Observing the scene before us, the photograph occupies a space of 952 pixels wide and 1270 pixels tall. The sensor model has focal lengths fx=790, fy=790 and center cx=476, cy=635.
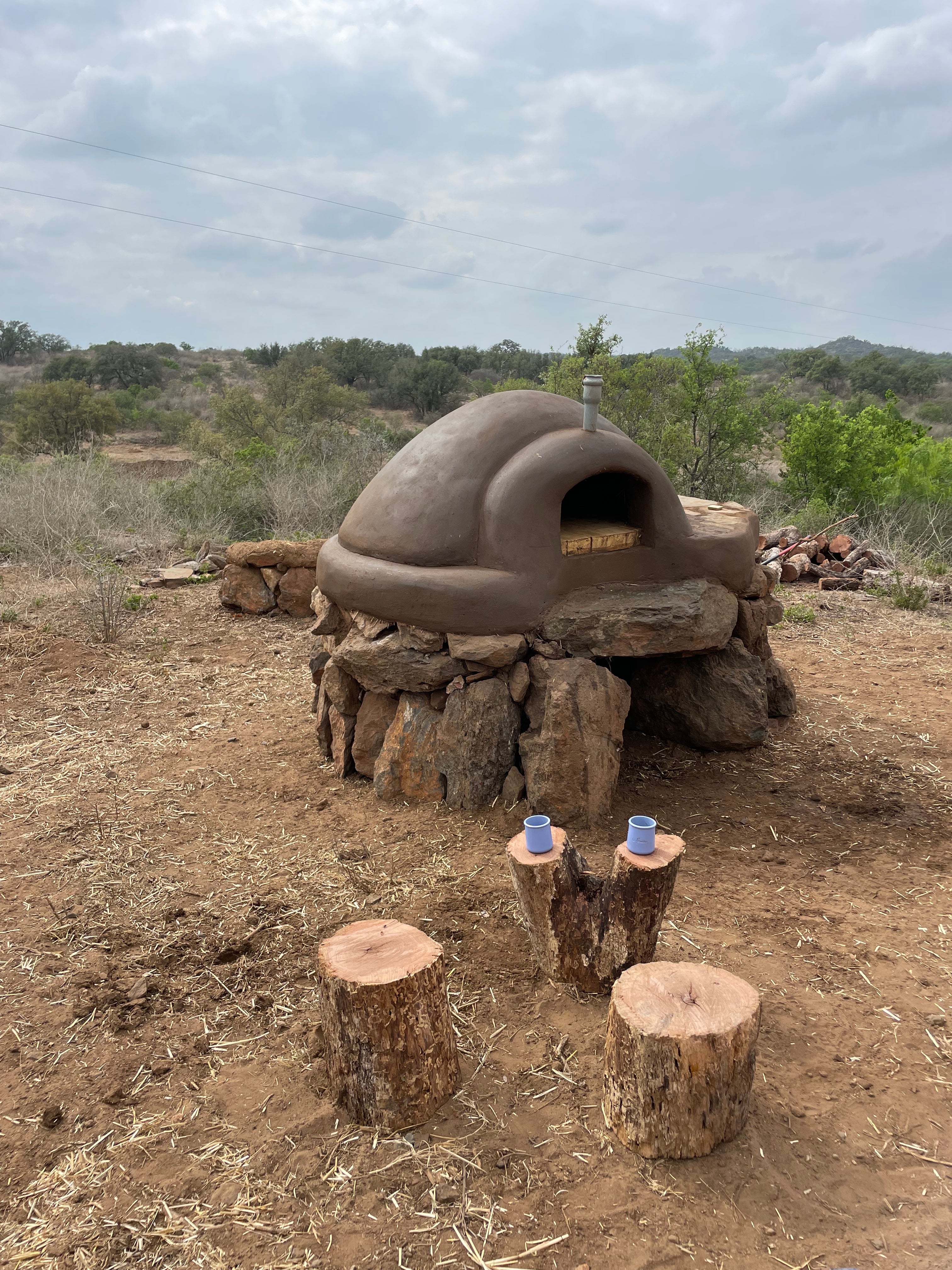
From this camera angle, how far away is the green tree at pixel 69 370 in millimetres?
27094

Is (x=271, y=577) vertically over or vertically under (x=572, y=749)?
over

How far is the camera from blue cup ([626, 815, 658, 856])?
2.69 m

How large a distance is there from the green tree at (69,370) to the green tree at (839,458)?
2414 cm

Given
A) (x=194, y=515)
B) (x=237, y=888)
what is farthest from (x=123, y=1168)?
(x=194, y=515)

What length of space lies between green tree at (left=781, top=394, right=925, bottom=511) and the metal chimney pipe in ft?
29.7

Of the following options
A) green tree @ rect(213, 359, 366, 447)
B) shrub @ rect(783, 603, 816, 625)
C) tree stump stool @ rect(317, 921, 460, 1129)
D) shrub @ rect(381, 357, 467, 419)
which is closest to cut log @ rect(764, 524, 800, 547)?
shrub @ rect(783, 603, 816, 625)

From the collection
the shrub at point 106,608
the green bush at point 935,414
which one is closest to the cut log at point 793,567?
the shrub at point 106,608

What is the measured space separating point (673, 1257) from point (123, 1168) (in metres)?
1.49

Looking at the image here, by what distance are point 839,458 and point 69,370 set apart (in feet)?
84.8

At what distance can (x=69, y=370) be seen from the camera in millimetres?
27453

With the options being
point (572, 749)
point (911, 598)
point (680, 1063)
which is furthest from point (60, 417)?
point (680, 1063)

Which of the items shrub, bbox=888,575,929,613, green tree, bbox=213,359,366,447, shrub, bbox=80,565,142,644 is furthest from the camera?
green tree, bbox=213,359,366,447

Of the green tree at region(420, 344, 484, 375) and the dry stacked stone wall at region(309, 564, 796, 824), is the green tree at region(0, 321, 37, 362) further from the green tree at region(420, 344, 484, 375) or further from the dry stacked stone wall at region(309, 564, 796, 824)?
the dry stacked stone wall at region(309, 564, 796, 824)

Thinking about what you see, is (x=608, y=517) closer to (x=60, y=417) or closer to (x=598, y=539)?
(x=598, y=539)
